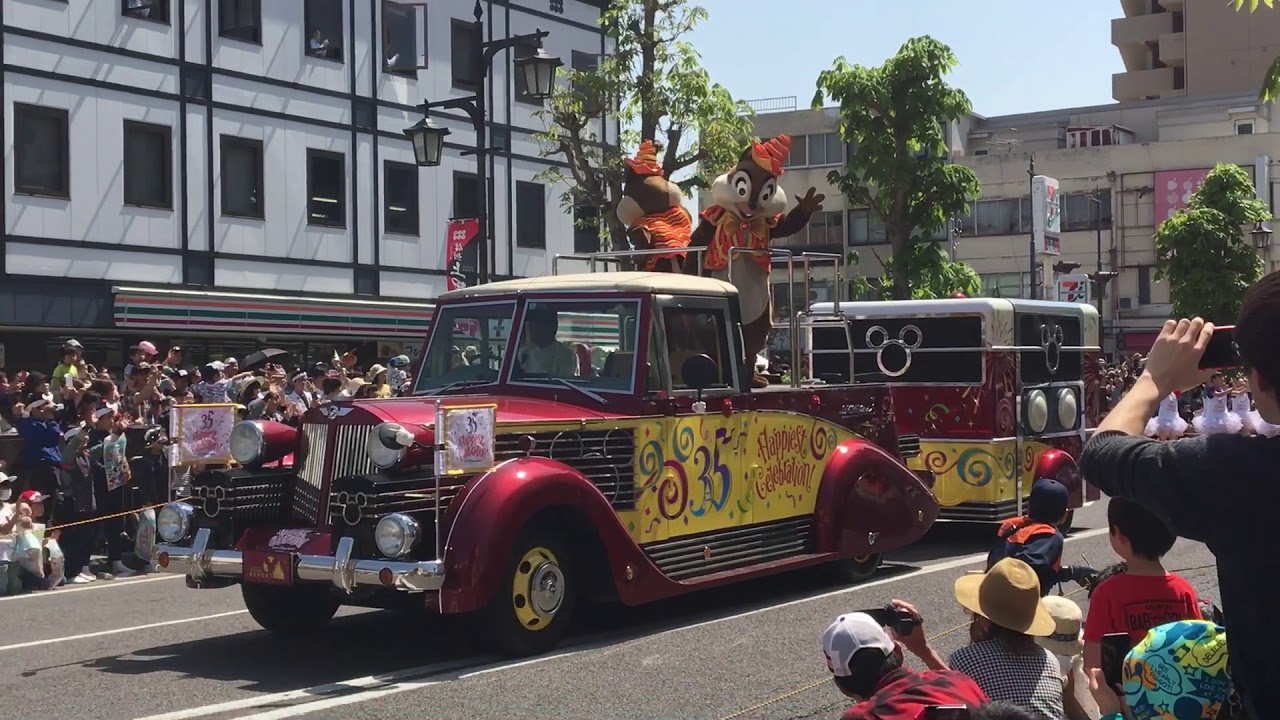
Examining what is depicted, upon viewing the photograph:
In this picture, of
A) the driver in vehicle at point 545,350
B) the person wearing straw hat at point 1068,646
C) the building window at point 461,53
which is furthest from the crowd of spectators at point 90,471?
the building window at point 461,53

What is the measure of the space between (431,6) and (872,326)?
1861 centimetres

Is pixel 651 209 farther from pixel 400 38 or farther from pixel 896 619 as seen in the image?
pixel 400 38

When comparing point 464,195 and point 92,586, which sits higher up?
point 464,195

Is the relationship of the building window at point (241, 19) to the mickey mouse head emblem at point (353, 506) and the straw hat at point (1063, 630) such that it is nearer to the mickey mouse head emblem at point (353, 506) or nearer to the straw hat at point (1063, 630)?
the mickey mouse head emblem at point (353, 506)

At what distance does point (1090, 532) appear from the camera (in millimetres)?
16047

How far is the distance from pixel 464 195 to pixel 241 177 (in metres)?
6.13

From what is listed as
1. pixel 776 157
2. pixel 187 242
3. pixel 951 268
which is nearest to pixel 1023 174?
pixel 951 268

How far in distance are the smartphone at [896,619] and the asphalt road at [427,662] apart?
2.95 m

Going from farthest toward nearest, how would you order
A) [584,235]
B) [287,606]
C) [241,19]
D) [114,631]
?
[584,235] < [241,19] < [114,631] < [287,606]

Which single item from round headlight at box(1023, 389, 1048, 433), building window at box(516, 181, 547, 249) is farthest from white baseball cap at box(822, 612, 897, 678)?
building window at box(516, 181, 547, 249)

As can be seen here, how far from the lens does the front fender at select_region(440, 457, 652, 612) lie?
8281 millimetres

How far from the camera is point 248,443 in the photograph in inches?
360

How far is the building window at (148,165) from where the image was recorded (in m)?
24.9

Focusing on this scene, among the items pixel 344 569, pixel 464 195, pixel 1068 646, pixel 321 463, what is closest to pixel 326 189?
pixel 464 195
